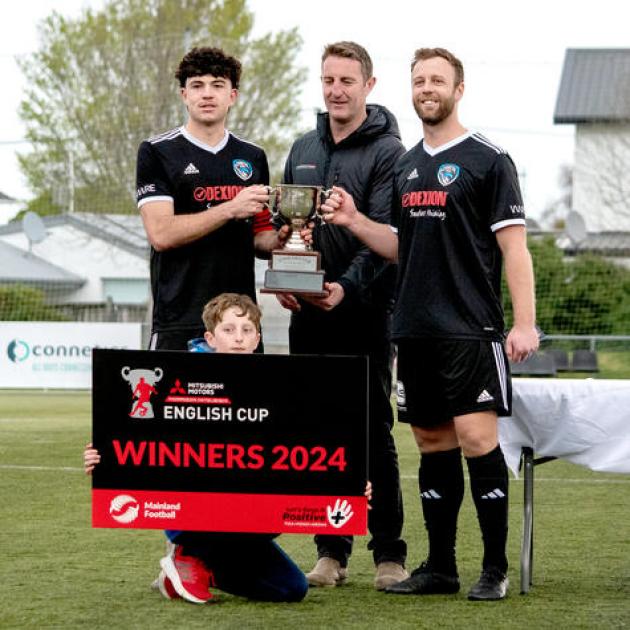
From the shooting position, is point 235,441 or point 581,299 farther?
point 581,299

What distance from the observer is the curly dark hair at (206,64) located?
582 centimetres

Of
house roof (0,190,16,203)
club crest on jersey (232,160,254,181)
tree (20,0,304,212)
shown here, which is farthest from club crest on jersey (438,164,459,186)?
house roof (0,190,16,203)

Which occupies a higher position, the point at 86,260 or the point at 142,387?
the point at 142,387

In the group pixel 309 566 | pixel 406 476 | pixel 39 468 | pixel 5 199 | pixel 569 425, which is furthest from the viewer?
pixel 5 199

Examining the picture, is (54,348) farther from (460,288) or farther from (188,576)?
(460,288)

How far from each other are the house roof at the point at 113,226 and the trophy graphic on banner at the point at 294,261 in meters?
30.0

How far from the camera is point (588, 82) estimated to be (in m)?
51.4

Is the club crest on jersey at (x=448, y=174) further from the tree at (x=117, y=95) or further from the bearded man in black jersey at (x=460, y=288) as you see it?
the tree at (x=117, y=95)

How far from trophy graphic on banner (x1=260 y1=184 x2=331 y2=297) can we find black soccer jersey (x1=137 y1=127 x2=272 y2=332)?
0.26m

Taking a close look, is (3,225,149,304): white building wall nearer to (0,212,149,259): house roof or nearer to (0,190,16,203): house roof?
(0,212,149,259): house roof

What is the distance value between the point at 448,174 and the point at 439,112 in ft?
0.75

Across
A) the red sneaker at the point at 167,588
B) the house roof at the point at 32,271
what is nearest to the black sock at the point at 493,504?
the red sneaker at the point at 167,588

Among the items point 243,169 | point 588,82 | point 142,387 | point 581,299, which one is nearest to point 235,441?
point 142,387

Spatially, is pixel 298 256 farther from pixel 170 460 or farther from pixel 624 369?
pixel 624 369
